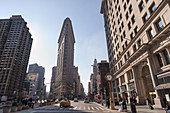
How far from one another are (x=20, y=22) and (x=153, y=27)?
13386 cm

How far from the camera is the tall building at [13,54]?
11057cm

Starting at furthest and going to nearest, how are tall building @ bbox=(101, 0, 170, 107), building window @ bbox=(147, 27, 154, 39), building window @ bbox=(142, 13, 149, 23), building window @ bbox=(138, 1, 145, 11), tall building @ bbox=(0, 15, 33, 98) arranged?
1. tall building @ bbox=(0, 15, 33, 98)
2. building window @ bbox=(138, 1, 145, 11)
3. building window @ bbox=(142, 13, 149, 23)
4. building window @ bbox=(147, 27, 154, 39)
5. tall building @ bbox=(101, 0, 170, 107)

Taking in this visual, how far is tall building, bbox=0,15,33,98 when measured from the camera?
110575 mm

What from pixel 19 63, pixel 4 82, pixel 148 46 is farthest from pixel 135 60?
pixel 19 63

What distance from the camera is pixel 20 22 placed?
13212cm

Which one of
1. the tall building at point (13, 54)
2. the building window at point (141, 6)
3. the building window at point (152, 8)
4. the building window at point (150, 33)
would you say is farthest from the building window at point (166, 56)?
the tall building at point (13, 54)

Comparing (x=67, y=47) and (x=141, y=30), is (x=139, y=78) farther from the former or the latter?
(x=67, y=47)

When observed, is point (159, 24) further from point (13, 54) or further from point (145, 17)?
point (13, 54)

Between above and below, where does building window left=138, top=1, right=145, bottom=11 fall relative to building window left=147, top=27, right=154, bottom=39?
above

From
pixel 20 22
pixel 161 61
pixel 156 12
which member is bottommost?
pixel 161 61

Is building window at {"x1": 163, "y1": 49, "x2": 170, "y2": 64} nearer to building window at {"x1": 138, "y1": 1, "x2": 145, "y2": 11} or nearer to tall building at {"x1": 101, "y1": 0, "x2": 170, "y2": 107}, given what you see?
tall building at {"x1": 101, "y1": 0, "x2": 170, "y2": 107}

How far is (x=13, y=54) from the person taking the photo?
118375 mm

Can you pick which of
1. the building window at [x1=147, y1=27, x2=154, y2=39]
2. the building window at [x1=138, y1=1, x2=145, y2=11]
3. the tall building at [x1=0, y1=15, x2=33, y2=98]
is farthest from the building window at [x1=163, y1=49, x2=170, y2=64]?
the tall building at [x1=0, y1=15, x2=33, y2=98]

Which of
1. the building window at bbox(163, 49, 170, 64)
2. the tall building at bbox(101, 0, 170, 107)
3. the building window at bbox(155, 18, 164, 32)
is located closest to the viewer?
the tall building at bbox(101, 0, 170, 107)
